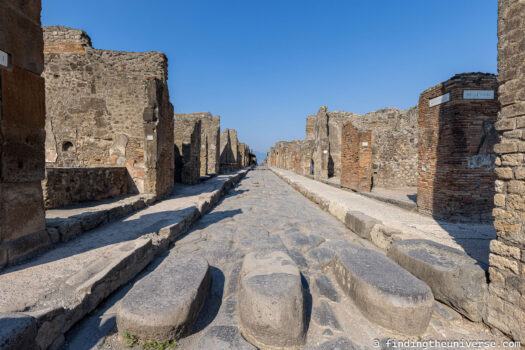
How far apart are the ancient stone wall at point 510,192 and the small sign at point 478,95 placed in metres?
3.46

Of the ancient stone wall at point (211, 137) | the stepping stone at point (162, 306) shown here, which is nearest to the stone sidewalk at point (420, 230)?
the stepping stone at point (162, 306)

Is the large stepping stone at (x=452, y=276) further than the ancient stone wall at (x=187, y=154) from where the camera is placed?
No

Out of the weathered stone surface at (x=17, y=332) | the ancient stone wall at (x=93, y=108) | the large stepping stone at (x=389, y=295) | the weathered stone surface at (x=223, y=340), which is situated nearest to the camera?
the weathered stone surface at (x=17, y=332)

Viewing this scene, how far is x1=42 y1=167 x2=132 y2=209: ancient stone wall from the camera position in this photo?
492 centimetres

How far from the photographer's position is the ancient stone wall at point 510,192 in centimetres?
200

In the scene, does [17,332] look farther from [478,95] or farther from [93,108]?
[93,108]

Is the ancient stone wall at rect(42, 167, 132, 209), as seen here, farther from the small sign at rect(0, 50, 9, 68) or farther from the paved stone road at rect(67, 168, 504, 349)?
the paved stone road at rect(67, 168, 504, 349)

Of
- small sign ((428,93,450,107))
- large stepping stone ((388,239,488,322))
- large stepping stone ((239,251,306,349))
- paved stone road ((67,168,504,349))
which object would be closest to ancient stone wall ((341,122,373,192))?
small sign ((428,93,450,107))

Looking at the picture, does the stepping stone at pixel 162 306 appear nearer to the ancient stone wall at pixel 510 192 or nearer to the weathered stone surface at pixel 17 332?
the weathered stone surface at pixel 17 332

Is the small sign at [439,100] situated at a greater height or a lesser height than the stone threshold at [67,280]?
greater

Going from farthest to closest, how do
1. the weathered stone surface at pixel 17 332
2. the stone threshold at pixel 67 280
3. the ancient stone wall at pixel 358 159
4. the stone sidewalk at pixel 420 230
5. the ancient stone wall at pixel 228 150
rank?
1. the ancient stone wall at pixel 228 150
2. the ancient stone wall at pixel 358 159
3. the stone sidewalk at pixel 420 230
4. the stone threshold at pixel 67 280
5. the weathered stone surface at pixel 17 332

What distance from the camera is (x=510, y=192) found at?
2098 millimetres

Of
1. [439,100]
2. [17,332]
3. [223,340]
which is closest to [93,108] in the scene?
[17,332]

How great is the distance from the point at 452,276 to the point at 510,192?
2.92 ft
